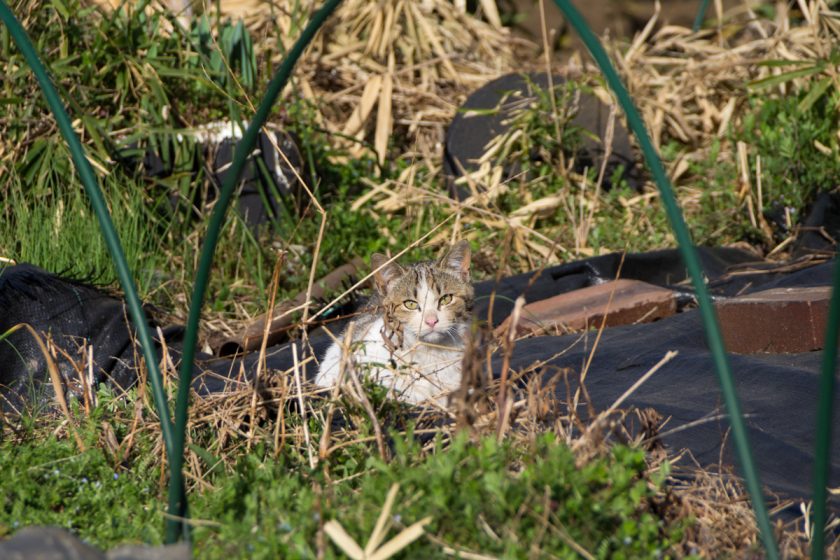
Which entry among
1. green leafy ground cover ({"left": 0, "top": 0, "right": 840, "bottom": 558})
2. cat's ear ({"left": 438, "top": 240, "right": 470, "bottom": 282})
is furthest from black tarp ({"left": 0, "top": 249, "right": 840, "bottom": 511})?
green leafy ground cover ({"left": 0, "top": 0, "right": 840, "bottom": 558})

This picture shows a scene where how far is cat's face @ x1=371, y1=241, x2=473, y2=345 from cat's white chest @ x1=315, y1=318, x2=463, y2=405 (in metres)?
0.11

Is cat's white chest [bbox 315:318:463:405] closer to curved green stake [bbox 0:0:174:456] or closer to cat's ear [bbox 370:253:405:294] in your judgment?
cat's ear [bbox 370:253:405:294]

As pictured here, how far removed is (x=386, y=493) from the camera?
6.86 feet

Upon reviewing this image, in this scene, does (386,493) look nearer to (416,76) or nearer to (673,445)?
(673,445)

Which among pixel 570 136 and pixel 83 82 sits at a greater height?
pixel 83 82

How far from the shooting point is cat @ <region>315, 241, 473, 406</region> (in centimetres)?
327

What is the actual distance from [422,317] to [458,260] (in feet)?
1.14

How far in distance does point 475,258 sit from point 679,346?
6.00 feet

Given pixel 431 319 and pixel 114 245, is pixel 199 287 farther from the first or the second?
pixel 431 319

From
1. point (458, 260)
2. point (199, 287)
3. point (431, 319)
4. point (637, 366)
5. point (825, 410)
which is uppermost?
point (199, 287)

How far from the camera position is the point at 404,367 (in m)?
2.90

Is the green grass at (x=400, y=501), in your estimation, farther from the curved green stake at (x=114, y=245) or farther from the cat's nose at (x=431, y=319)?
the cat's nose at (x=431, y=319)

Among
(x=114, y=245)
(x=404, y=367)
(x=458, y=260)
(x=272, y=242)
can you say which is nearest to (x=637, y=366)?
(x=458, y=260)

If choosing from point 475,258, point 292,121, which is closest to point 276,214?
point 292,121
